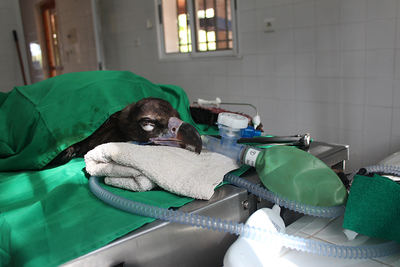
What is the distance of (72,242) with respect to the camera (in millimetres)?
581

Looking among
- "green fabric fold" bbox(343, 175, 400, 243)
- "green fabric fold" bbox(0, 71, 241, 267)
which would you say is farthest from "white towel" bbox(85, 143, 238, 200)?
"green fabric fold" bbox(343, 175, 400, 243)

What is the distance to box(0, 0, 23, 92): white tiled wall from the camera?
2.77 m

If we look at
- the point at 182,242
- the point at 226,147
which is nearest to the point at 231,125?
the point at 226,147

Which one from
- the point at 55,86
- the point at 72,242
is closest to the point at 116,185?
the point at 72,242

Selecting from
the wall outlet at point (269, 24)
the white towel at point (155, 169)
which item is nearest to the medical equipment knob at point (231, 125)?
the white towel at point (155, 169)

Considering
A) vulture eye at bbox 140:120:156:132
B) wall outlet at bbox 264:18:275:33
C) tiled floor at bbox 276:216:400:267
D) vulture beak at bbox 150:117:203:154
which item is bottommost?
tiled floor at bbox 276:216:400:267

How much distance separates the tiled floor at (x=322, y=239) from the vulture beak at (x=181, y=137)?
343 millimetres

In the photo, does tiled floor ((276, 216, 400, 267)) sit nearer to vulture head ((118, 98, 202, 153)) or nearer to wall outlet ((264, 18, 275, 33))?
vulture head ((118, 98, 202, 153))

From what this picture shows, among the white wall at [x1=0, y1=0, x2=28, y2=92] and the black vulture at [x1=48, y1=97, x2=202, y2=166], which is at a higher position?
the white wall at [x1=0, y1=0, x2=28, y2=92]

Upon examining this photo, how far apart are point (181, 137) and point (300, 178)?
0.36 m

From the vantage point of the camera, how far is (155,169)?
739 millimetres

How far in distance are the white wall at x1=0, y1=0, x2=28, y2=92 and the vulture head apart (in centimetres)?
227

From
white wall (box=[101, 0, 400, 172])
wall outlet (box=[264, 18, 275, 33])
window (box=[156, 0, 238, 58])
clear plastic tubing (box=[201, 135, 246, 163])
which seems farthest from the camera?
window (box=[156, 0, 238, 58])

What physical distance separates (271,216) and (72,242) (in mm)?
391
